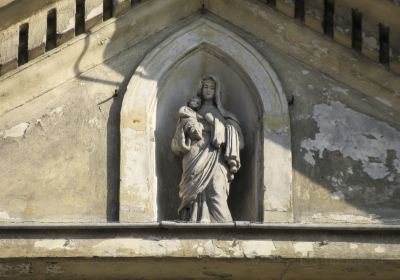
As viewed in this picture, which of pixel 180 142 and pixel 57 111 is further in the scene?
pixel 57 111

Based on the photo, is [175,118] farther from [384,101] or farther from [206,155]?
[384,101]

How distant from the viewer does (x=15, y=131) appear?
546 inches

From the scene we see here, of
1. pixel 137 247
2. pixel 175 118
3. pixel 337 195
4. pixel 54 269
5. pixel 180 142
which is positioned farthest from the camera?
pixel 175 118

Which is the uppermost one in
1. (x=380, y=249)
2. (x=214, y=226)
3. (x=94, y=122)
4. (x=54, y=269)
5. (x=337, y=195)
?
(x=94, y=122)

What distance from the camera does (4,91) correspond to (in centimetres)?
1397

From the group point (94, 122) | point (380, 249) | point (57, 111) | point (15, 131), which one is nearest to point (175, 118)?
point (94, 122)

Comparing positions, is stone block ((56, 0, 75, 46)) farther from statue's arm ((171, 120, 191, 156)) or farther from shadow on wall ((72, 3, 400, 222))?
statue's arm ((171, 120, 191, 156))

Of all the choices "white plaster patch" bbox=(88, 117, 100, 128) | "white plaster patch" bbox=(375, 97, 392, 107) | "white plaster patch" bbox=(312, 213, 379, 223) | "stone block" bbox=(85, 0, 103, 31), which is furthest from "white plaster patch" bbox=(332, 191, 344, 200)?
"stone block" bbox=(85, 0, 103, 31)

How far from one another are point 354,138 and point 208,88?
4.01 ft

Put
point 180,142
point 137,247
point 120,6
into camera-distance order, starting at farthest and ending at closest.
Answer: point 120,6 → point 180,142 → point 137,247

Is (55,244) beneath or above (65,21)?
beneath

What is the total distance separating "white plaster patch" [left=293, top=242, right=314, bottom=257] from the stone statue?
60 centimetres

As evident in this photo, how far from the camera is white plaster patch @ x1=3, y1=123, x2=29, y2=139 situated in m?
13.9

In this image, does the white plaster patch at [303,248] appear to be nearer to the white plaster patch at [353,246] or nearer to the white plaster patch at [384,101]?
the white plaster patch at [353,246]
